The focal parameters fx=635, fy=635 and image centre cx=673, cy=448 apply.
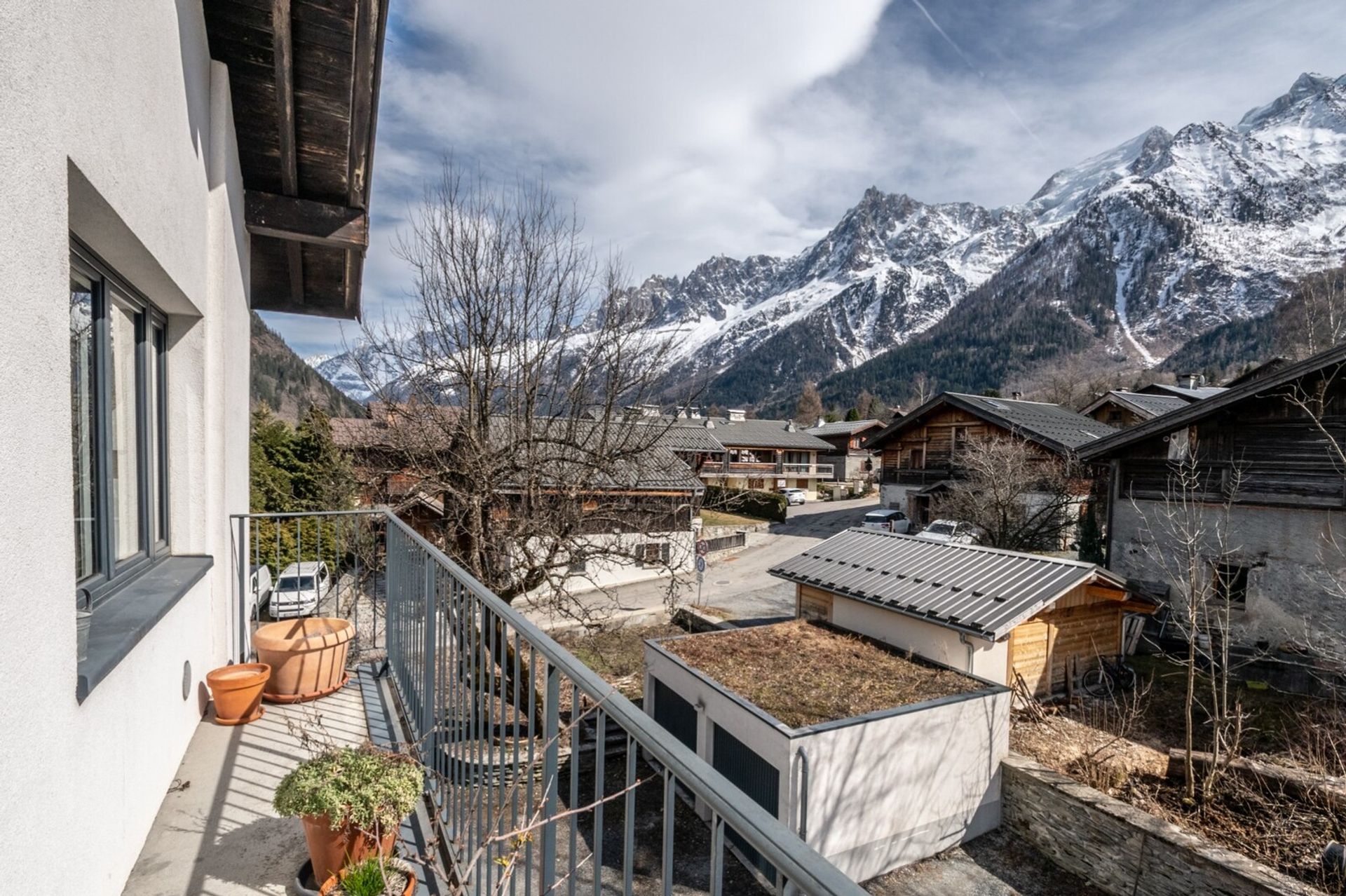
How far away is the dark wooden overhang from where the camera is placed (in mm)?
3404

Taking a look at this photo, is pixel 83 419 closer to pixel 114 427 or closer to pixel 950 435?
pixel 114 427

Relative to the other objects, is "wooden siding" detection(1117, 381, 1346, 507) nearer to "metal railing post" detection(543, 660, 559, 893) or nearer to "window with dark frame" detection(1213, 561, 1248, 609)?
"window with dark frame" detection(1213, 561, 1248, 609)

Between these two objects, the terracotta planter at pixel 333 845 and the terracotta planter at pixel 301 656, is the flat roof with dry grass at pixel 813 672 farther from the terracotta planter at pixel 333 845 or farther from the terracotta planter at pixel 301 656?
the terracotta planter at pixel 333 845

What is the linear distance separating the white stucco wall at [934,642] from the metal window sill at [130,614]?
9.09 m

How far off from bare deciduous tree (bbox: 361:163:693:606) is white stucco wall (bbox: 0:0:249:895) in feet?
15.7

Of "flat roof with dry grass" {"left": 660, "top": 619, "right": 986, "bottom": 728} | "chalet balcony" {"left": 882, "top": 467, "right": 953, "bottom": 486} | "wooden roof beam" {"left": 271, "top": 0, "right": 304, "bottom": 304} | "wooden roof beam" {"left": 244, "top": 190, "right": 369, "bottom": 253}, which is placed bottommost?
"flat roof with dry grass" {"left": 660, "top": 619, "right": 986, "bottom": 728}

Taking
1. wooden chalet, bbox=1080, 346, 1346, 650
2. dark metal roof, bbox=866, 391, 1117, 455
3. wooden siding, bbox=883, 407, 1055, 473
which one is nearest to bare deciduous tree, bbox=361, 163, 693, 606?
wooden chalet, bbox=1080, 346, 1346, 650

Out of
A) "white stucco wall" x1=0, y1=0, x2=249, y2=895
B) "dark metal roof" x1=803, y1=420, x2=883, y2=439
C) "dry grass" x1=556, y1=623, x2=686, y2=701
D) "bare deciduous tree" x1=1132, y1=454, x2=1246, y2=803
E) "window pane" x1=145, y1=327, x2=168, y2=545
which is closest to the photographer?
"white stucco wall" x1=0, y1=0, x2=249, y2=895

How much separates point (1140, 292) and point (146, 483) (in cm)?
13877

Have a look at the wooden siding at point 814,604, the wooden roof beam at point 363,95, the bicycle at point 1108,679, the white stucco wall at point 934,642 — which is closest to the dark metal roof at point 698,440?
the wooden siding at point 814,604

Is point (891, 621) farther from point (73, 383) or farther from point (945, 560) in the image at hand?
point (73, 383)

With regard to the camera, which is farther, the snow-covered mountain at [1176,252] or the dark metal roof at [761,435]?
the snow-covered mountain at [1176,252]

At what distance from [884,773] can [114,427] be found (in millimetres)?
7673

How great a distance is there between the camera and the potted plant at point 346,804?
6.91ft
